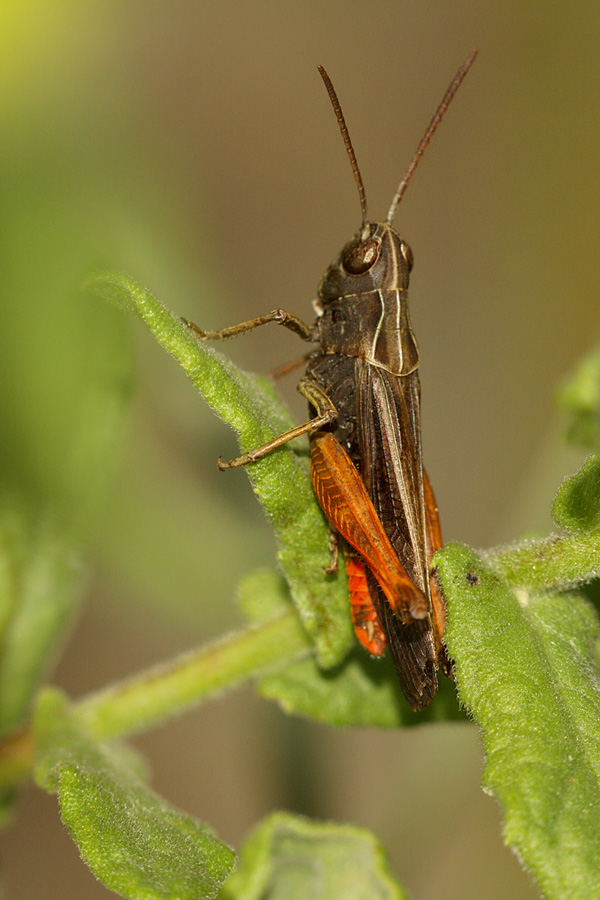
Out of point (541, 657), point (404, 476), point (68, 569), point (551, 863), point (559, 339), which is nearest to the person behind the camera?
point (551, 863)

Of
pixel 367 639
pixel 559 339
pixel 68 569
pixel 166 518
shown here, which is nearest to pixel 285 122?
pixel 559 339

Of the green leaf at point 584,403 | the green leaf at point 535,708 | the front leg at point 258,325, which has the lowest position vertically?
the green leaf at point 535,708

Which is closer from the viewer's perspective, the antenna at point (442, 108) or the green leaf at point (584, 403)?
the green leaf at point (584, 403)

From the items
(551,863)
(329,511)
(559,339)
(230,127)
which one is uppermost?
(230,127)

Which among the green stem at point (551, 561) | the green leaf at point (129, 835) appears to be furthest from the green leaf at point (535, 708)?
the green leaf at point (129, 835)

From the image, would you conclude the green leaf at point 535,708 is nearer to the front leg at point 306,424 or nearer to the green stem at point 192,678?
the front leg at point 306,424

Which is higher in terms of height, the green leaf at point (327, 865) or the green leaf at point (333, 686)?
the green leaf at point (333, 686)

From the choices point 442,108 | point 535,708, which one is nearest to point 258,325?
point 442,108

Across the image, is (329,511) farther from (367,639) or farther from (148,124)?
(148,124)
